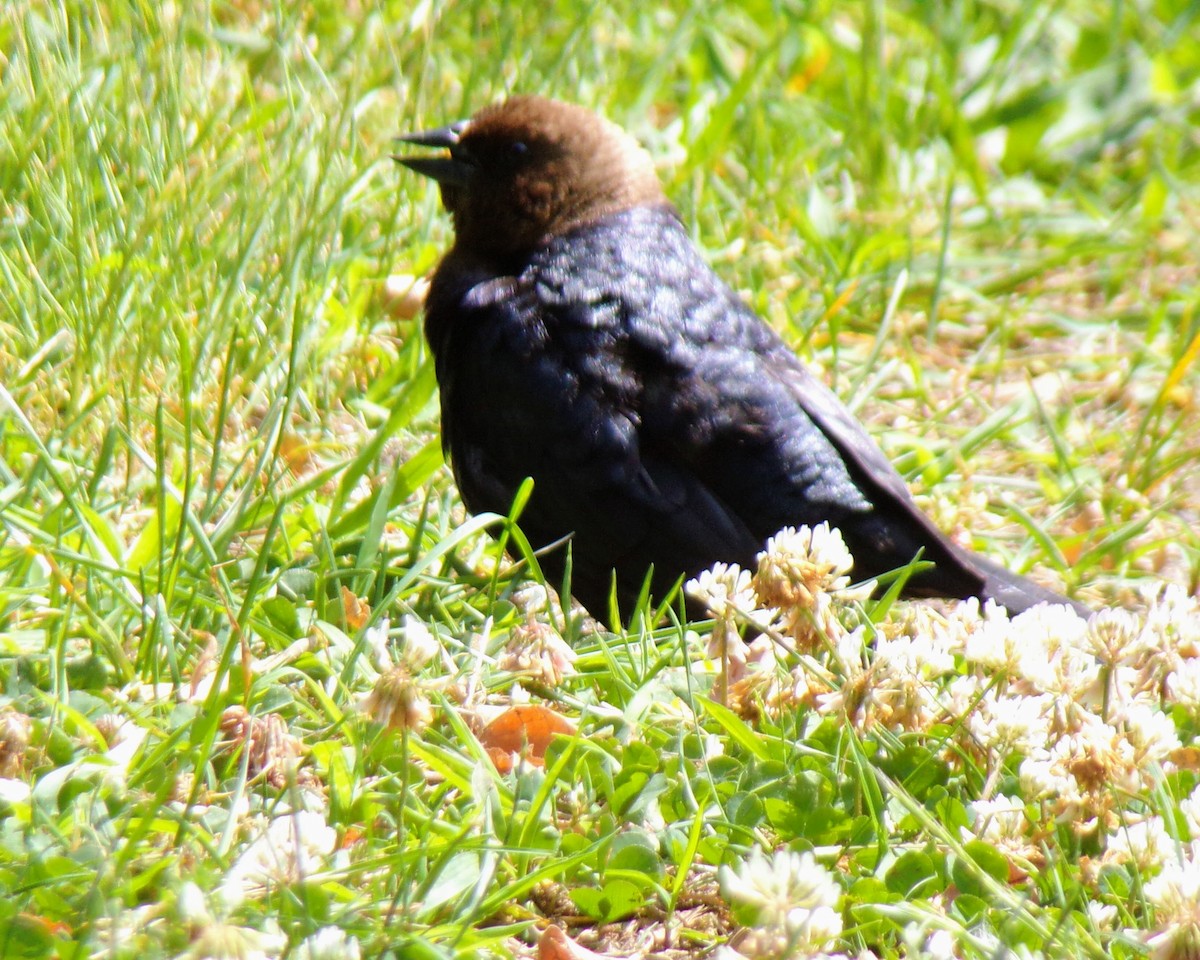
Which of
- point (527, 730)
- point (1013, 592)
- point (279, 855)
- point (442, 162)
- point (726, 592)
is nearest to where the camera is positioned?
point (279, 855)

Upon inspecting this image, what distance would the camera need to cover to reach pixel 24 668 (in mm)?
2217

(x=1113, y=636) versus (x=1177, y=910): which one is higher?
(x=1113, y=636)

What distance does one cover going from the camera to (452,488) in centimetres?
340

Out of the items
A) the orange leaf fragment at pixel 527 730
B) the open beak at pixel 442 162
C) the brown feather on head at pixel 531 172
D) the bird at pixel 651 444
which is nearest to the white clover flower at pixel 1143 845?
the orange leaf fragment at pixel 527 730

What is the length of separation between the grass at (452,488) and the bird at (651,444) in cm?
20

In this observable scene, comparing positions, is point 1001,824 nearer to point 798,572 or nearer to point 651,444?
point 798,572

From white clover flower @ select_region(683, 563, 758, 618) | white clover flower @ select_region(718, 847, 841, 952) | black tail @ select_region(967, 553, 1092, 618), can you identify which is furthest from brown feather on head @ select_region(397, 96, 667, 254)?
white clover flower @ select_region(718, 847, 841, 952)

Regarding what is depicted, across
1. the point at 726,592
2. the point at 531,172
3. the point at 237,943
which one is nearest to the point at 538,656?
the point at 726,592

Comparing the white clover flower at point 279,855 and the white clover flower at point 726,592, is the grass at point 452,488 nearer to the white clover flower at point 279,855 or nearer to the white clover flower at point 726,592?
the white clover flower at point 279,855

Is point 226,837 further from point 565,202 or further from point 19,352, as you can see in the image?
point 565,202

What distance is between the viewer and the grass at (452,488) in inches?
71.6

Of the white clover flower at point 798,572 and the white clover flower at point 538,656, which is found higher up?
the white clover flower at point 798,572

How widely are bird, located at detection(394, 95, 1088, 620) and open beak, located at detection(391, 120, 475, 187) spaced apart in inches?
18.8

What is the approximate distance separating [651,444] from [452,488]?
0.57 meters
